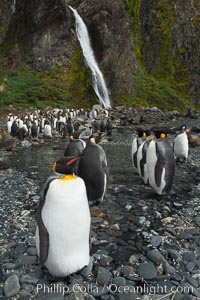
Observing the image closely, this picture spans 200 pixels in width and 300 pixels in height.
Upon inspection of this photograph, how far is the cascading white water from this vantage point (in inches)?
1299

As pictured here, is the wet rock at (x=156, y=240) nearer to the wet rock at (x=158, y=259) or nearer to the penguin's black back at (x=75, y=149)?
the wet rock at (x=158, y=259)

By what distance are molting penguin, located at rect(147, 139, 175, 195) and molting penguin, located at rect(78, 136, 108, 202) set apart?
1114mm

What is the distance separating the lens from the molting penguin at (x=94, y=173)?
5.90 m

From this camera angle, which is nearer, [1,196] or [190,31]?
[1,196]

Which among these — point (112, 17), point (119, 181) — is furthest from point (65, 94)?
point (119, 181)

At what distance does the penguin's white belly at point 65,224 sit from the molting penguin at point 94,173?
2247mm

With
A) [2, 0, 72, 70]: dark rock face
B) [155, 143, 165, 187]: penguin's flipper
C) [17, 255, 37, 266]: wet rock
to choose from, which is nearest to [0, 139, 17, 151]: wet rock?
[155, 143, 165, 187]: penguin's flipper

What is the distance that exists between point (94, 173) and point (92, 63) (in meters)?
30.3

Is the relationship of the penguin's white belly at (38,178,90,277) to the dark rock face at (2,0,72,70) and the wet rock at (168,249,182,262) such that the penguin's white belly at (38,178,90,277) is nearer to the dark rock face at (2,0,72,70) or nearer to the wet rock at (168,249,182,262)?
the wet rock at (168,249,182,262)

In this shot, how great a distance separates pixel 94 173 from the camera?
5.92 metres

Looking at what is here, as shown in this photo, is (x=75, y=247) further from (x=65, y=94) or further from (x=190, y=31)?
(x=190, y=31)

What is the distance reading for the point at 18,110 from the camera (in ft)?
86.0

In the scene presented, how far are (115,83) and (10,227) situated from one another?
31.1 m

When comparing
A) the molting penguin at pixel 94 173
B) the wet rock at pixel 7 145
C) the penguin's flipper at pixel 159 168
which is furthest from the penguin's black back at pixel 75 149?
the wet rock at pixel 7 145
